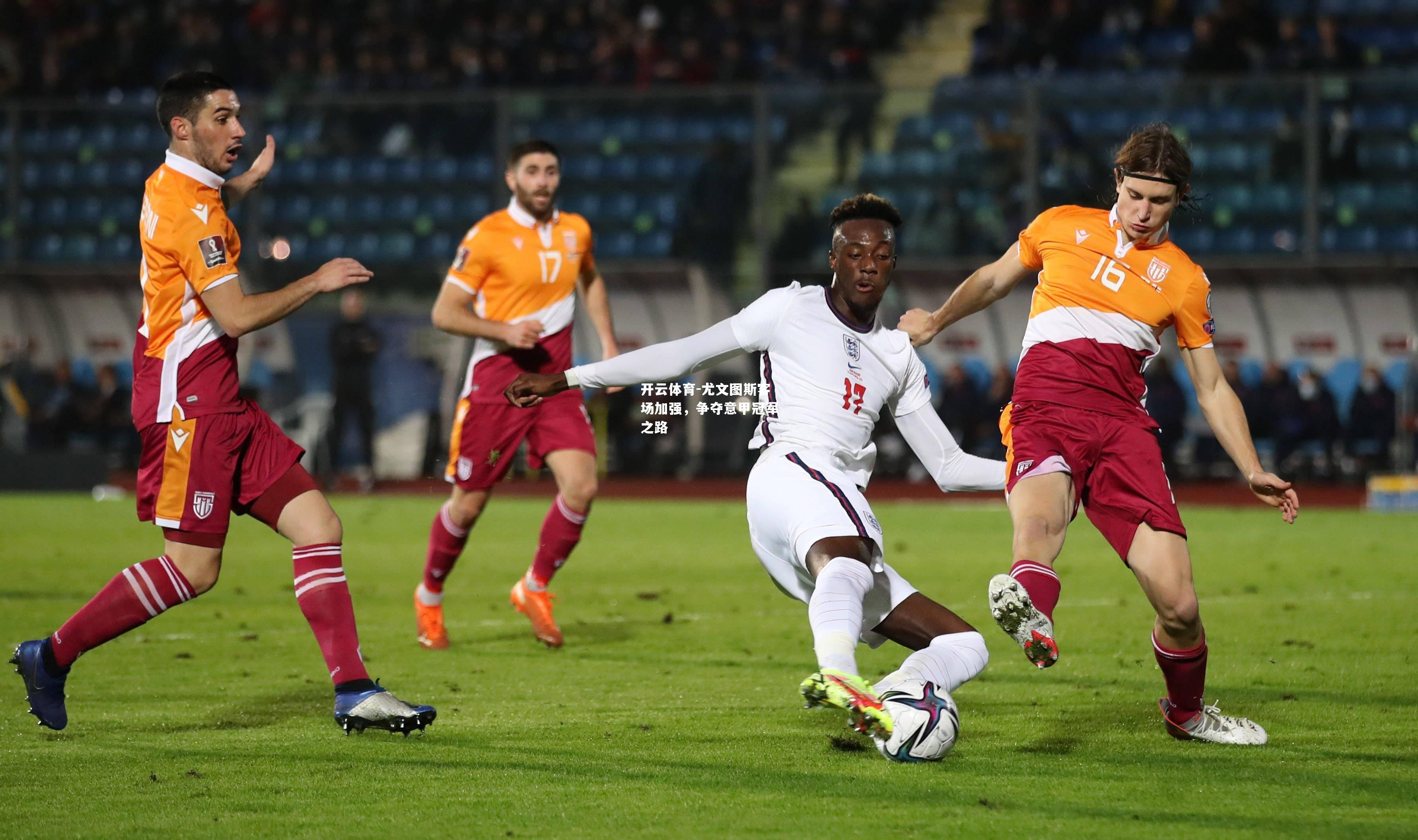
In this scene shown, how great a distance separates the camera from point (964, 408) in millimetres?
18875

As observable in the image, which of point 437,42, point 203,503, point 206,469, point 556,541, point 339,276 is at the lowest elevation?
point 556,541

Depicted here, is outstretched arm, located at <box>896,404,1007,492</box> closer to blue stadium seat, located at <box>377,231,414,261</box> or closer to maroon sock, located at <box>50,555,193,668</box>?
maroon sock, located at <box>50,555,193,668</box>

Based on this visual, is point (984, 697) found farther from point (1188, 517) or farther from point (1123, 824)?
point (1188, 517)

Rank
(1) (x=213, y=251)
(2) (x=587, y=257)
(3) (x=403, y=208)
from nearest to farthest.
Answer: (1) (x=213, y=251), (2) (x=587, y=257), (3) (x=403, y=208)

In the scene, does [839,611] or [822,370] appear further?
[822,370]

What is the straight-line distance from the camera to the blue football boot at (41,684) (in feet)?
18.5

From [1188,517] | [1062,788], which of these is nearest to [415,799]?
[1062,788]

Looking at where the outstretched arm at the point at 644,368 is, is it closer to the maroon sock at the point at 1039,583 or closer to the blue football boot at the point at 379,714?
the blue football boot at the point at 379,714

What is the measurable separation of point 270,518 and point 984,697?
280cm

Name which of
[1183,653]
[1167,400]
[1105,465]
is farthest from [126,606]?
[1167,400]

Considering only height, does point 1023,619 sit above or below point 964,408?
above

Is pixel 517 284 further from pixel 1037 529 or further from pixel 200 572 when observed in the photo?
pixel 1037 529

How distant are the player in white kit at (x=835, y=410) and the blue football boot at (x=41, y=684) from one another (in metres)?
1.86

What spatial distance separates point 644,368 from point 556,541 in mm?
2958
